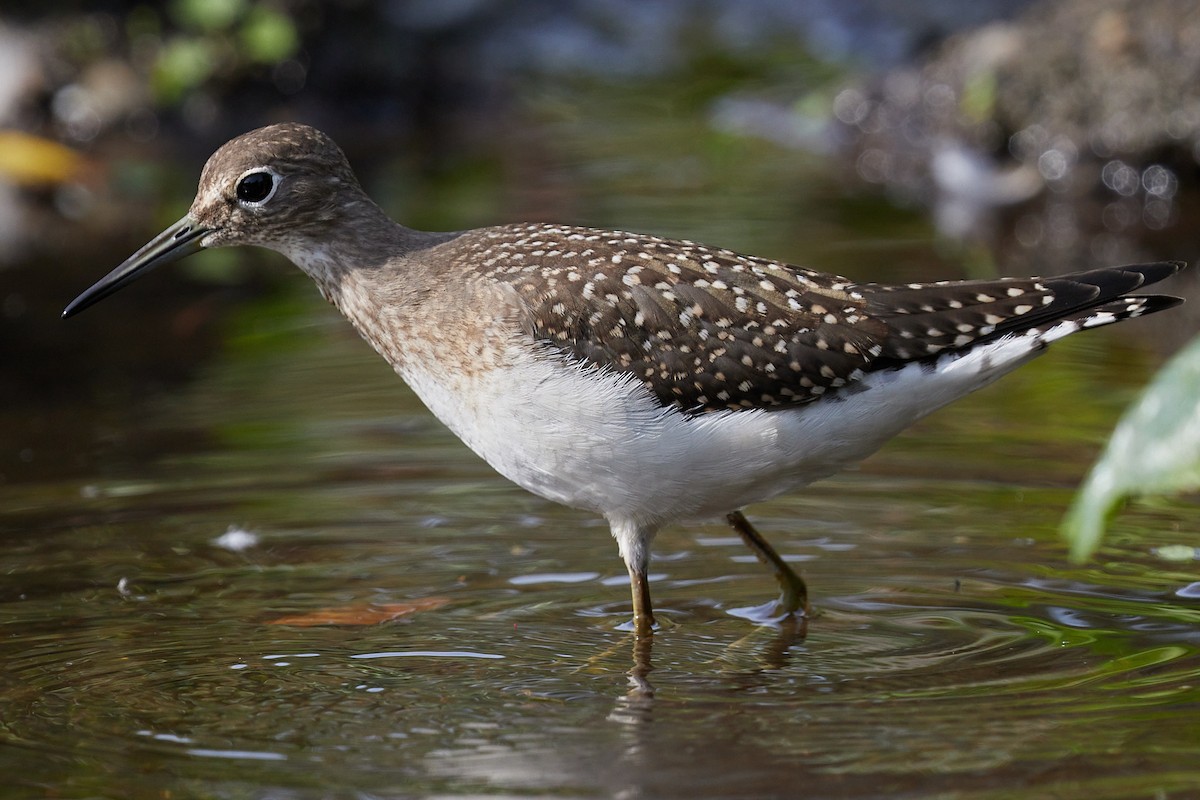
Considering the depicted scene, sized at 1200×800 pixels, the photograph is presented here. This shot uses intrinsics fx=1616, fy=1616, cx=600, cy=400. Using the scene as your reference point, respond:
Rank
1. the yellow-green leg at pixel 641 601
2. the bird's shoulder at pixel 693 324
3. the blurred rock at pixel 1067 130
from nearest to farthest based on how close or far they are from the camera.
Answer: the bird's shoulder at pixel 693 324 → the yellow-green leg at pixel 641 601 → the blurred rock at pixel 1067 130

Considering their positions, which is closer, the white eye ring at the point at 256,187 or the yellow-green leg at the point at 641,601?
the yellow-green leg at the point at 641,601

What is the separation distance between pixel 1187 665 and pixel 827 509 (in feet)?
7.80

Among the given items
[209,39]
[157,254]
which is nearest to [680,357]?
[157,254]

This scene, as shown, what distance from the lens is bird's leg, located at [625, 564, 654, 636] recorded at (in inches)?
257

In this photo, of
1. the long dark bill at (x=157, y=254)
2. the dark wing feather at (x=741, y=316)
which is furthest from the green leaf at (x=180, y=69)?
the dark wing feather at (x=741, y=316)

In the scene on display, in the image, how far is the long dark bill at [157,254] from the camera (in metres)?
6.83

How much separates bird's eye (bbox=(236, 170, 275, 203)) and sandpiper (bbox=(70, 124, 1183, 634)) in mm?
47

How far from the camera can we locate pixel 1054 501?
7.81 metres

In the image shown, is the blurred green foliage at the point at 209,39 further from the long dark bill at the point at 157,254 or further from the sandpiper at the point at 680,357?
the sandpiper at the point at 680,357

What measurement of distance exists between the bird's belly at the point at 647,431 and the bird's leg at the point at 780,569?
565 mm

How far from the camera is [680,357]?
6.30m

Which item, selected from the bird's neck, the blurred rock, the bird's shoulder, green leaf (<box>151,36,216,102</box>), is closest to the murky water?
the bird's shoulder

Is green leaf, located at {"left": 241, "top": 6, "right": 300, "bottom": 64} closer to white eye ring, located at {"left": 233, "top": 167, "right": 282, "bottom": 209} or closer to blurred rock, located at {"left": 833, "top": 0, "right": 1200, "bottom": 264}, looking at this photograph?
blurred rock, located at {"left": 833, "top": 0, "right": 1200, "bottom": 264}

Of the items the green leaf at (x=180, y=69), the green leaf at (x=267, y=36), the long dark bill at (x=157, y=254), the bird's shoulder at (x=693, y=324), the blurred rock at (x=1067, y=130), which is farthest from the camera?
the green leaf at (x=267, y=36)
